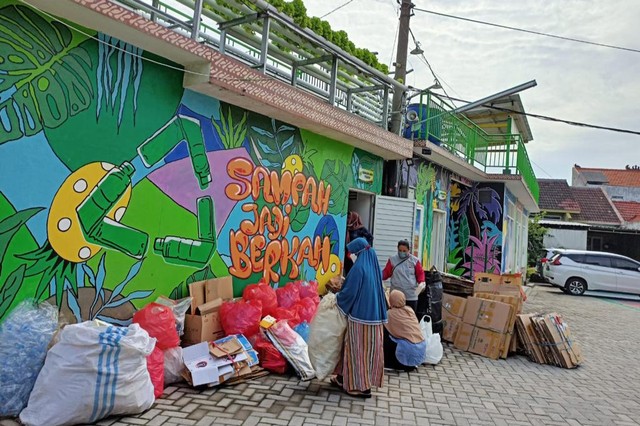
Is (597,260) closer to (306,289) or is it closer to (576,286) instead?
(576,286)

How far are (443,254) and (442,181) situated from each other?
2.10 m

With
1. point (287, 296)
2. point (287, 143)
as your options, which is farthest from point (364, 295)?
point (287, 143)

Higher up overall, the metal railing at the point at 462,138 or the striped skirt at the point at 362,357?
the metal railing at the point at 462,138

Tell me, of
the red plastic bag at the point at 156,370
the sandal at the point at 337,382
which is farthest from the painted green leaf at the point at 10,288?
the sandal at the point at 337,382

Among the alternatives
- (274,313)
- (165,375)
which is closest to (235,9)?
(274,313)

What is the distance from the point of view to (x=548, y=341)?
22.9ft

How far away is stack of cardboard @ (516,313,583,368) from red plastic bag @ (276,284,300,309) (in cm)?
356

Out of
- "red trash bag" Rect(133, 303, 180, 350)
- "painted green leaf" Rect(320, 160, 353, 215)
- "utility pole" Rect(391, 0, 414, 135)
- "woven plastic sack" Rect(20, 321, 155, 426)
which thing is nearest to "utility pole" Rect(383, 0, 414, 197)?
"utility pole" Rect(391, 0, 414, 135)

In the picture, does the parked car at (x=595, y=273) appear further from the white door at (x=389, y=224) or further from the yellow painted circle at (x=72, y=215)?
the yellow painted circle at (x=72, y=215)

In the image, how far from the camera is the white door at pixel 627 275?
17.2 m

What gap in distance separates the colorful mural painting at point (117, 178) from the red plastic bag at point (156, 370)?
27.5 inches

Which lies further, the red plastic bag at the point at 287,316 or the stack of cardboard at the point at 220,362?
the red plastic bag at the point at 287,316

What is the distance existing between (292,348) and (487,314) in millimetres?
3575

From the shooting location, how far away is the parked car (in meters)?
17.3
